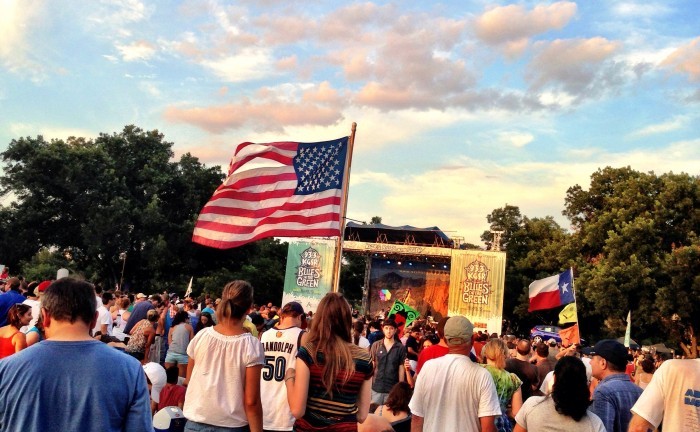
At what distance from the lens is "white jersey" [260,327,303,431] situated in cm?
486

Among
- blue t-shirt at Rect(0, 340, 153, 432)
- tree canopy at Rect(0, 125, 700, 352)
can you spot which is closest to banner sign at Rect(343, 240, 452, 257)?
tree canopy at Rect(0, 125, 700, 352)

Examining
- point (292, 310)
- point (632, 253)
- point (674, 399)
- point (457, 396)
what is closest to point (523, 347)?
point (457, 396)

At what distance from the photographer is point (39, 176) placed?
39.1 meters

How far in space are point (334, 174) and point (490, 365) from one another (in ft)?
24.5

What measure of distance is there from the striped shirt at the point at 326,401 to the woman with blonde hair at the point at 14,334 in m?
3.10

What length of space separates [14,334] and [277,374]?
2606 mm

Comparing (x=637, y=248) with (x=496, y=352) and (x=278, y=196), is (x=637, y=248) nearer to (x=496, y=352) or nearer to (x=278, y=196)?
(x=278, y=196)

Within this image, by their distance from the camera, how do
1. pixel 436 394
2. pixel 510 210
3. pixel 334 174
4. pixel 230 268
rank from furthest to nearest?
pixel 510 210
pixel 230 268
pixel 334 174
pixel 436 394

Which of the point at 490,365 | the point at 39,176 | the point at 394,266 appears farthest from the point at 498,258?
the point at 490,365

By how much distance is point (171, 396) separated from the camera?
19.9ft

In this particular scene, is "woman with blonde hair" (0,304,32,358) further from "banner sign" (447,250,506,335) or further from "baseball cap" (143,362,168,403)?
"banner sign" (447,250,506,335)

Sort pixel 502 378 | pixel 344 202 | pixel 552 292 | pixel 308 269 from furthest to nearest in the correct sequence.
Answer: pixel 308 269 → pixel 552 292 → pixel 344 202 → pixel 502 378

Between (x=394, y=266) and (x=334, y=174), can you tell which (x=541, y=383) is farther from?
(x=394, y=266)

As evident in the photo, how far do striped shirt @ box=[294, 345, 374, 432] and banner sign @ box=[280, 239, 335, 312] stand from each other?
124ft
